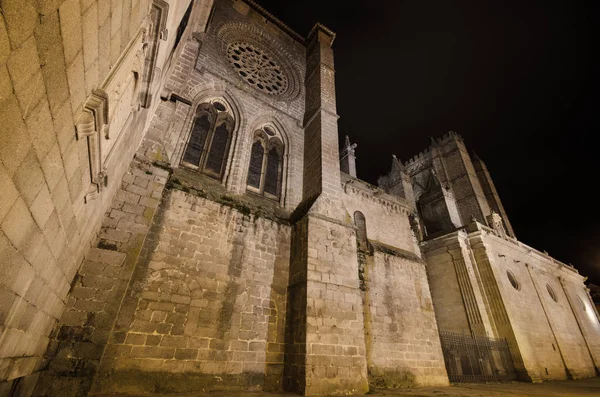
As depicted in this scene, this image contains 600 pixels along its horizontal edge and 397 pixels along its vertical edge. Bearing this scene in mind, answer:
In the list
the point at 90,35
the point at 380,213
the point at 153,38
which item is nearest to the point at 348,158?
the point at 380,213

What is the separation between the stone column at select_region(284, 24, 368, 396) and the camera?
545 cm

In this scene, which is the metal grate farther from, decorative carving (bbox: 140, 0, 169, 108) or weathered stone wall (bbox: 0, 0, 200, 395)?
decorative carving (bbox: 140, 0, 169, 108)

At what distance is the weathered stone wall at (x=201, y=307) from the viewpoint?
4762mm

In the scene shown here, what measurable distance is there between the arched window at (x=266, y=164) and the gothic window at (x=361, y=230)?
144 inches

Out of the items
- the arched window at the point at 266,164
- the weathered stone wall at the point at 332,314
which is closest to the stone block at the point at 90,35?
the weathered stone wall at the point at 332,314

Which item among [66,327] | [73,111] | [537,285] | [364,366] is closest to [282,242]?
[364,366]

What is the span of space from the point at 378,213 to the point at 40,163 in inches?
433

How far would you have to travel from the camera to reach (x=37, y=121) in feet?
4.72

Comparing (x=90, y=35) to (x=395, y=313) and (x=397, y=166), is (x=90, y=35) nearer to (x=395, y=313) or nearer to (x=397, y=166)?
(x=395, y=313)

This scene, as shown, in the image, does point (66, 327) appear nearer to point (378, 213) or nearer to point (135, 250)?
point (135, 250)

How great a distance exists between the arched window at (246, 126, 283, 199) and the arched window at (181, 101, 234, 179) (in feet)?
3.15

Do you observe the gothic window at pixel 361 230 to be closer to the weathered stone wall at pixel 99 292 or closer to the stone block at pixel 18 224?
the weathered stone wall at pixel 99 292

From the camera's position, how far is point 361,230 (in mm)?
10602

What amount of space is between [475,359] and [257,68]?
14.6 meters
